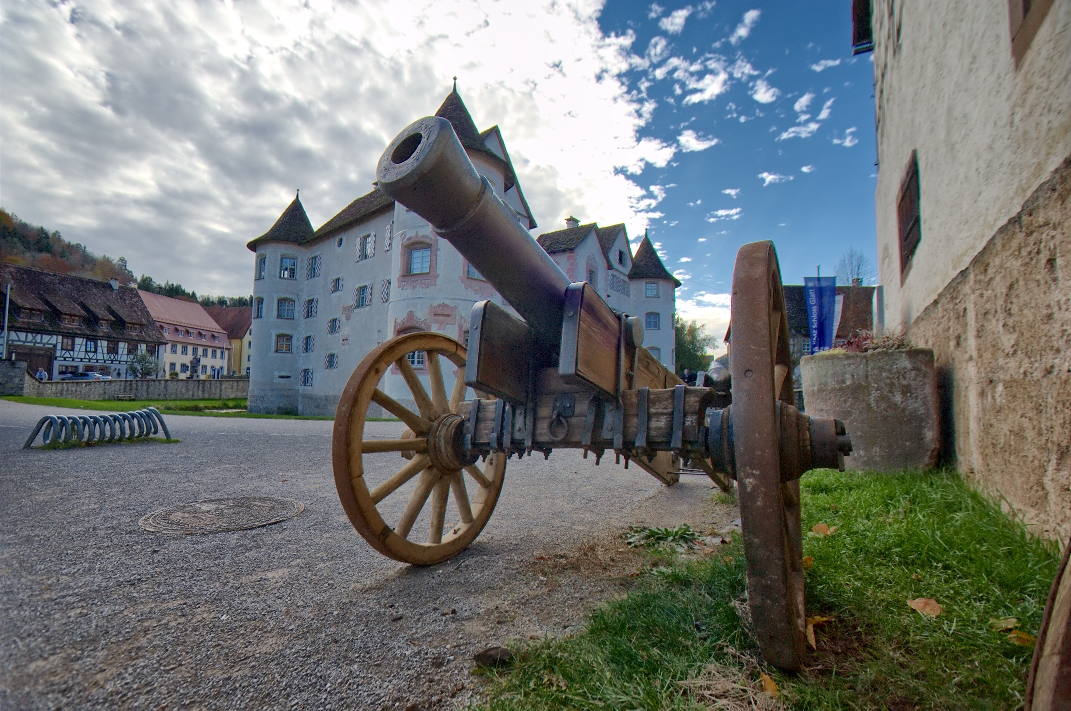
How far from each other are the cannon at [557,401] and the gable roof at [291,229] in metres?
26.2

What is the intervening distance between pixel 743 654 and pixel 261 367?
2660 centimetres

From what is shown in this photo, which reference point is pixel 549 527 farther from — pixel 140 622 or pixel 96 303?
pixel 96 303

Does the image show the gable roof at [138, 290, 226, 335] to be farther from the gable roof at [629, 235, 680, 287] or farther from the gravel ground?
the gravel ground

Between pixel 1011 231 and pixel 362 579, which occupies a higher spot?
pixel 1011 231

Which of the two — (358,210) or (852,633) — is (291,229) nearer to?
(358,210)

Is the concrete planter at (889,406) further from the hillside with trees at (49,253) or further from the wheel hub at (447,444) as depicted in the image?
the hillside with trees at (49,253)

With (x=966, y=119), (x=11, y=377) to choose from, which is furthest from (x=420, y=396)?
(x=11, y=377)

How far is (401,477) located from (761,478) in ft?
Answer: 6.33

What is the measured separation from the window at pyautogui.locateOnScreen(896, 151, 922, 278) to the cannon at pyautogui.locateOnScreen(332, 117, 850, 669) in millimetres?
3623

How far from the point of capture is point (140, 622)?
7.02 feet

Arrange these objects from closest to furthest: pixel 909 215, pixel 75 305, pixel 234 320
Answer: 1. pixel 909 215
2. pixel 75 305
3. pixel 234 320

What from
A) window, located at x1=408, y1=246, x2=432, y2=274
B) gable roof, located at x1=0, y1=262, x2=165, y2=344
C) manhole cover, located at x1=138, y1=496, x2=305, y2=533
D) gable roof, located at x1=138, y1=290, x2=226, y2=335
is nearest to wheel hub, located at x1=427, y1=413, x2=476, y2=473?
manhole cover, located at x1=138, y1=496, x2=305, y2=533

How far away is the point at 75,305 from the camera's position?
42.8m

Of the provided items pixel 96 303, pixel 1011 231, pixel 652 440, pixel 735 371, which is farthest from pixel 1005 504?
pixel 96 303
